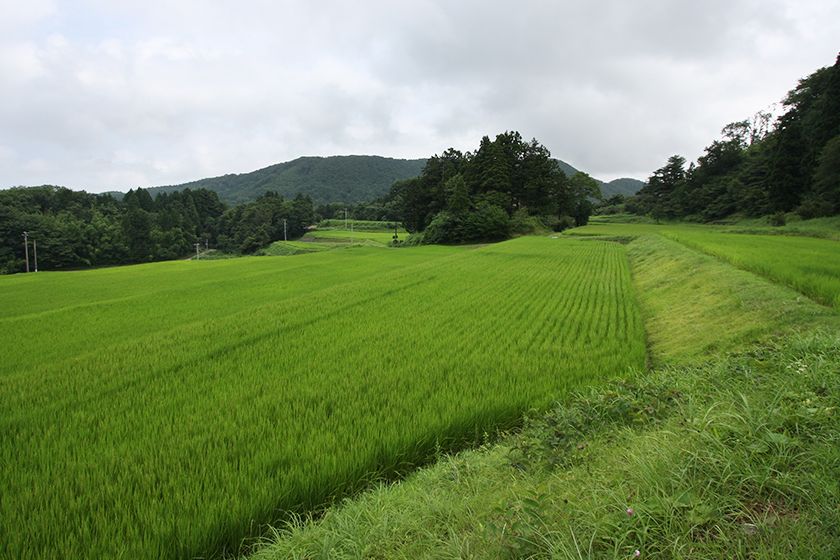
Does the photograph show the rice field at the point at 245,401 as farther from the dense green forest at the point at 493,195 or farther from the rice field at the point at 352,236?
the rice field at the point at 352,236

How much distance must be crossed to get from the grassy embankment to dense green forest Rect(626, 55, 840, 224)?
3550 centimetres

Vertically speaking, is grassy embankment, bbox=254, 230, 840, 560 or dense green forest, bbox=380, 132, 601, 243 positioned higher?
dense green forest, bbox=380, 132, 601, 243

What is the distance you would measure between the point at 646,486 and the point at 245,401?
4.09 meters

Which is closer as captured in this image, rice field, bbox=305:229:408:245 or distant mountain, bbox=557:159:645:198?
rice field, bbox=305:229:408:245

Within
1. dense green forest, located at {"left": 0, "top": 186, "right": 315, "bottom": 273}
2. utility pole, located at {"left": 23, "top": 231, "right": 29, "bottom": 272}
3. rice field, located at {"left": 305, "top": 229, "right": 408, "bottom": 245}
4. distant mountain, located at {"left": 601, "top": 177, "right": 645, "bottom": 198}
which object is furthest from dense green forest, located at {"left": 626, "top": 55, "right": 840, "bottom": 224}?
distant mountain, located at {"left": 601, "top": 177, "right": 645, "bottom": 198}

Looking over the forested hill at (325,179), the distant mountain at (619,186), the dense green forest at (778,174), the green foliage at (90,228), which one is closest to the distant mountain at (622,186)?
the distant mountain at (619,186)

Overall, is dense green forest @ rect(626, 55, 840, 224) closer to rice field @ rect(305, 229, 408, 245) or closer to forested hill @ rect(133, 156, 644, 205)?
rice field @ rect(305, 229, 408, 245)

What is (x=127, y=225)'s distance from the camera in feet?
202

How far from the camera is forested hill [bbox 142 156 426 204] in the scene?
5586 inches

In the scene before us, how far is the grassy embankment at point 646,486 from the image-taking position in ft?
5.59

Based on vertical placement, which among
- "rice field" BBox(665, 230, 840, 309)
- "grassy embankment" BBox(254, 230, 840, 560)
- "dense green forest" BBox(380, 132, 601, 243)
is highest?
"dense green forest" BBox(380, 132, 601, 243)

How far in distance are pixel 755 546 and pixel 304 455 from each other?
9.71ft

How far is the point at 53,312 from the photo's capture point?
467 inches

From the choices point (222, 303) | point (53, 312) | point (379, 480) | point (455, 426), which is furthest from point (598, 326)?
point (53, 312)
